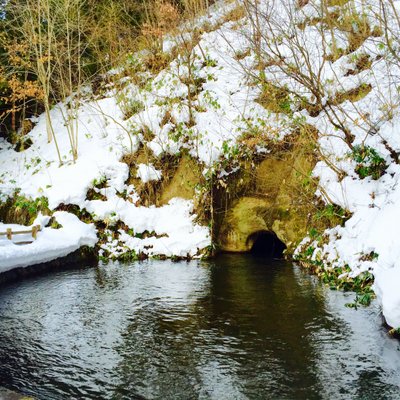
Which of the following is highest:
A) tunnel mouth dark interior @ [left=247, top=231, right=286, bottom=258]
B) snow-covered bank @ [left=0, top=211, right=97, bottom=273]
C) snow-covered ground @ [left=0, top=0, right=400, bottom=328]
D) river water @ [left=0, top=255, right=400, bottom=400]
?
snow-covered ground @ [left=0, top=0, right=400, bottom=328]

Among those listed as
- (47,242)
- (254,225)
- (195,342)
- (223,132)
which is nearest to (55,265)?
(47,242)

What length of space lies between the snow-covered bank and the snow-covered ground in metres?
0.09

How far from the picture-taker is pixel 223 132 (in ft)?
62.5

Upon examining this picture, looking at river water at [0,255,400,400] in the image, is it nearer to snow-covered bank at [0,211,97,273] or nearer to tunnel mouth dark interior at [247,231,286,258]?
snow-covered bank at [0,211,97,273]

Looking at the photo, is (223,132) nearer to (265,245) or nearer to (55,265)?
(265,245)

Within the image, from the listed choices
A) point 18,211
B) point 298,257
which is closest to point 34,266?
point 18,211

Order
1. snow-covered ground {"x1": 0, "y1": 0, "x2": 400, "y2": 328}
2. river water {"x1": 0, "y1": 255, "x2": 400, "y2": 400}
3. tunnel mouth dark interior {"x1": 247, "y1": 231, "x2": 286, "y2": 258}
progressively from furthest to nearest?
tunnel mouth dark interior {"x1": 247, "y1": 231, "x2": 286, "y2": 258}
snow-covered ground {"x1": 0, "y1": 0, "x2": 400, "y2": 328}
river water {"x1": 0, "y1": 255, "x2": 400, "y2": 400}

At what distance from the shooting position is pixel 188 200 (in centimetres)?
1870

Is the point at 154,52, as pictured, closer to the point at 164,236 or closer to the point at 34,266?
the point at 164,236

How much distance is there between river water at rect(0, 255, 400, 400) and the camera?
21.2 feet

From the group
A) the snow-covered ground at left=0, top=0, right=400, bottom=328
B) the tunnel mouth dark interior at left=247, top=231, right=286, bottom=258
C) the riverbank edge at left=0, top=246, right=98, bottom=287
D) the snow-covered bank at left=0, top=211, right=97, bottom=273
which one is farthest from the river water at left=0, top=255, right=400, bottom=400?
the tunnel mouth dark interior at left=247, top=231, right=286, bottom=258

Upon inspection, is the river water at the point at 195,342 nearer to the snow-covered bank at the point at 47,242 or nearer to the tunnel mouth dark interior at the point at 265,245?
the snow-covered bank at the point at 47,242

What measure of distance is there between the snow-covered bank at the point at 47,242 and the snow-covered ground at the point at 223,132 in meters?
0.09

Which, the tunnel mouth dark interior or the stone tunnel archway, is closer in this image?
the stone tunnel archway
